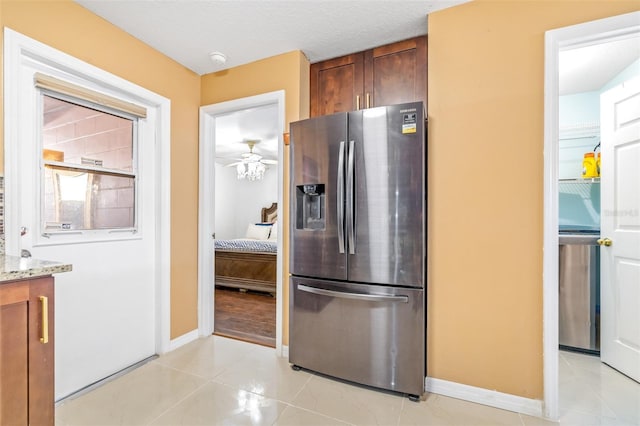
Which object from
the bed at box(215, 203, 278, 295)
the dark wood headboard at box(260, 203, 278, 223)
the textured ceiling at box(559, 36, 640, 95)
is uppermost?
the textured ceiling at box(559, 36, 640, 95)

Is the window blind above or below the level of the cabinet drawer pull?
above

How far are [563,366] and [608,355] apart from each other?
0.35 metres

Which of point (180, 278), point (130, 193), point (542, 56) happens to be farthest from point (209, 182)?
point (542, 56)

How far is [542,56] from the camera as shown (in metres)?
1.69

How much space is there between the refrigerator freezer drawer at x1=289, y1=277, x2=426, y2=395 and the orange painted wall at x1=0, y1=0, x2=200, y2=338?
1.12 metres

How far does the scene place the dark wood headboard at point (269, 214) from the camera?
698 cm

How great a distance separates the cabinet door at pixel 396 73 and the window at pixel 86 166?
189 centimetres

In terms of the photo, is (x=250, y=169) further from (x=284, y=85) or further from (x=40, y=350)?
(x=40, y=350)

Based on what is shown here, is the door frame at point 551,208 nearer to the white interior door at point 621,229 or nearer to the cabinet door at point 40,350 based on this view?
the white interior door at point 621,229

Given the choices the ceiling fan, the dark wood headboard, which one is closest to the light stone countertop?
the ceiling fan

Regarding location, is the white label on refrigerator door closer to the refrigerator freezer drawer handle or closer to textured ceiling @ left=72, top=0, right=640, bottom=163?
textured ceiling @ left=72, top=0, right=640, bottom=163

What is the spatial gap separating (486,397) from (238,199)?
663 centimetres

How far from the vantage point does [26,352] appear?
1004mm

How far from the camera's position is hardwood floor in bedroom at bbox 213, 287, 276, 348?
283 centimetres
